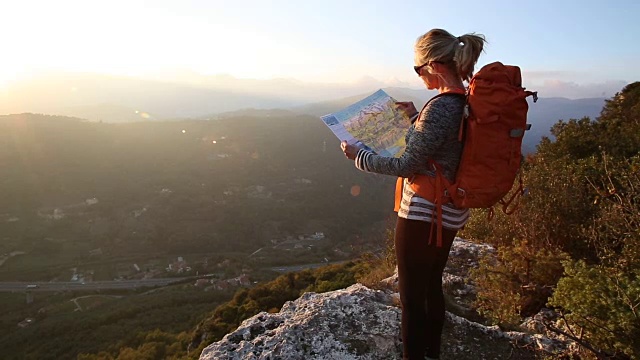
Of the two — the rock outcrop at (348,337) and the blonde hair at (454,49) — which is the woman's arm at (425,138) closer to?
the blonde hair at (454,49)

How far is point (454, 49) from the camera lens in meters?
1.66

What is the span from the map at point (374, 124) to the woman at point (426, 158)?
14 cm

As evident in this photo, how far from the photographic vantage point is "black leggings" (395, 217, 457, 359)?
1.83m

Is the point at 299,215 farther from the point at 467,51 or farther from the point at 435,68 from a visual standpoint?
the point at 467,51

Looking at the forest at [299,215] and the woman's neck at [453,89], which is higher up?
the woman's neck at [453,89]

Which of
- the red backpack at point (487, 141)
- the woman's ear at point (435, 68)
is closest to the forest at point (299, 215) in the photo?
the red backpack at point (487, 141)

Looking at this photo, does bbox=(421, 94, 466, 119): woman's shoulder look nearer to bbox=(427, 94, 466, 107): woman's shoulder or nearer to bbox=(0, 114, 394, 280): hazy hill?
bbox=(427, 94, 466, 107): woman's shoulder

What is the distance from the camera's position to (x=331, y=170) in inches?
2795

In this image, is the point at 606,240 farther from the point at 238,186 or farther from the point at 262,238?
the point at 238,186

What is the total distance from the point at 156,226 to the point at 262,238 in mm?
13045

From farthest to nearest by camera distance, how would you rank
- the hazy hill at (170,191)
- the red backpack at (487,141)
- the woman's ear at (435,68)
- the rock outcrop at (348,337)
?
the hazy hill at (170,191) → the rock outcrop at (348,337) → the woman's ear at (435,68) → the red backpack at (487,141)

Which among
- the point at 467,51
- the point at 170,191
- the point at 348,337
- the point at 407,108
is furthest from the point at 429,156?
the point at 170,191

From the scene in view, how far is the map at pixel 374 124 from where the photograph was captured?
2.07 metres

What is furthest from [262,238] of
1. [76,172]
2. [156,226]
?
[76,172]
